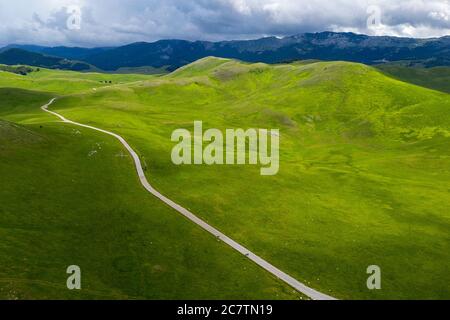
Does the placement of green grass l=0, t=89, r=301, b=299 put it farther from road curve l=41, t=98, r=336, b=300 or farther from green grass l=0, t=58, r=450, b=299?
green grass l=0, t=58, r=450, b=299

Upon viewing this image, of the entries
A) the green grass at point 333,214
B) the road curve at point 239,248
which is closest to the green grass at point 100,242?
the road curve at point 239,248

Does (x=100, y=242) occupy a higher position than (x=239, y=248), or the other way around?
(x=100, y=242)

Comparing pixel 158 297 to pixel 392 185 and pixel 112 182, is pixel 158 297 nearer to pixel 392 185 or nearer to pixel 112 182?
pixel 112 182

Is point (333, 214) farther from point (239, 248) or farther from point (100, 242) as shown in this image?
point (100, 242)

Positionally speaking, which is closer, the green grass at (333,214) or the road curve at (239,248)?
the road curve at (239,248)

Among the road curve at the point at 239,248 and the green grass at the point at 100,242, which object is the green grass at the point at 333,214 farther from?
the green grass at the point at 100,242

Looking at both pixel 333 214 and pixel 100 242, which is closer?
pixel 100 242

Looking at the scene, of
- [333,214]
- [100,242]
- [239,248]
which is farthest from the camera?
[333,214]

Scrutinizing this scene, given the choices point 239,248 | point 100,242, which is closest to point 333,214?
point 239,248
